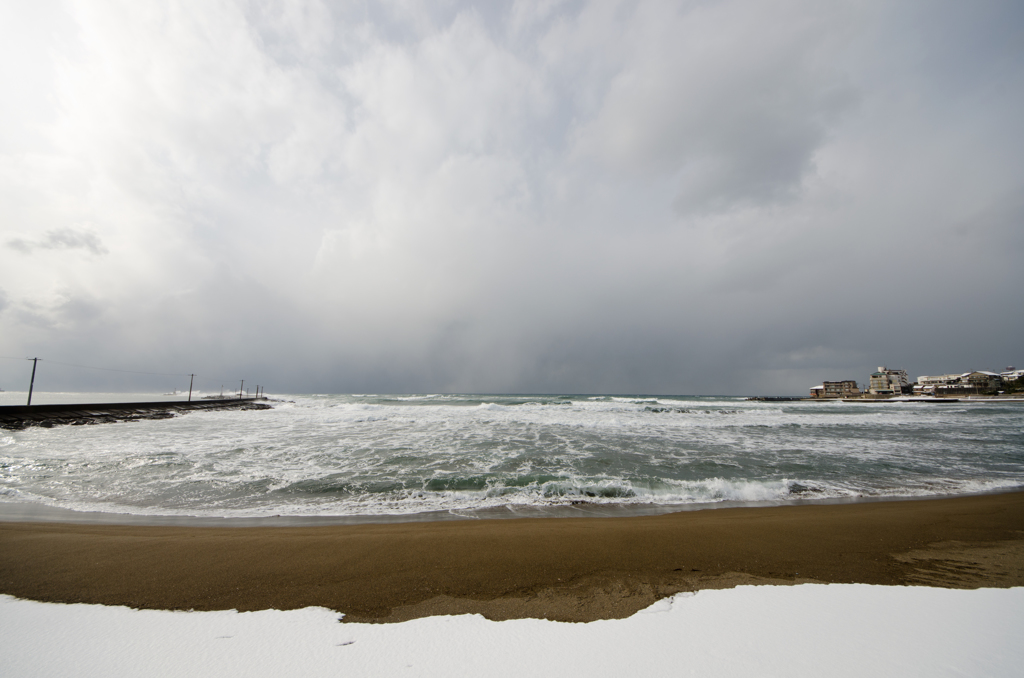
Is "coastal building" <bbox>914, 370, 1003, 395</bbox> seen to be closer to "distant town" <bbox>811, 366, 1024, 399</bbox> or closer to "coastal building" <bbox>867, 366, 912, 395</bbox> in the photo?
"distant town" <bbox>811, 366, 1024, 399</bbox>

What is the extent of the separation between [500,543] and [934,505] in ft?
25.5

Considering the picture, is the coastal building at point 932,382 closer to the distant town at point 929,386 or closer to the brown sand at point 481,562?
the distant town at point 929,386

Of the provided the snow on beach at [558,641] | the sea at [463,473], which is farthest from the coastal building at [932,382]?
the snow on beach at [558,641]

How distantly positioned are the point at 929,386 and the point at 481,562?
135 metres

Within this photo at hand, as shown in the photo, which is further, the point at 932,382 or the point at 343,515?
the point at 932,382

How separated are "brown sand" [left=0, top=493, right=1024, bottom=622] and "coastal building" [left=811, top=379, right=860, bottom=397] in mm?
117726

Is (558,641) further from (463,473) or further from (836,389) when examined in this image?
(836,389)

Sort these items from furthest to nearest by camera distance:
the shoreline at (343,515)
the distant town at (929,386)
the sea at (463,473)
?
1. the distant town at (929,386)
2. the sea at (463,473)
3. the shoreline at (343,515)

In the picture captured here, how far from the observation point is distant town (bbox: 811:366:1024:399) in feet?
239

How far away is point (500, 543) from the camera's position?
3.96 meters

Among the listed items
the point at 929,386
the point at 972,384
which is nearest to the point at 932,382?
the point at 929,386

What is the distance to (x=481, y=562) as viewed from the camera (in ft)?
11.5

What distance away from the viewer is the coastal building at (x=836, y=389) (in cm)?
9528

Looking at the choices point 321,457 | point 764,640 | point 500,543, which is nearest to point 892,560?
point 764,640
